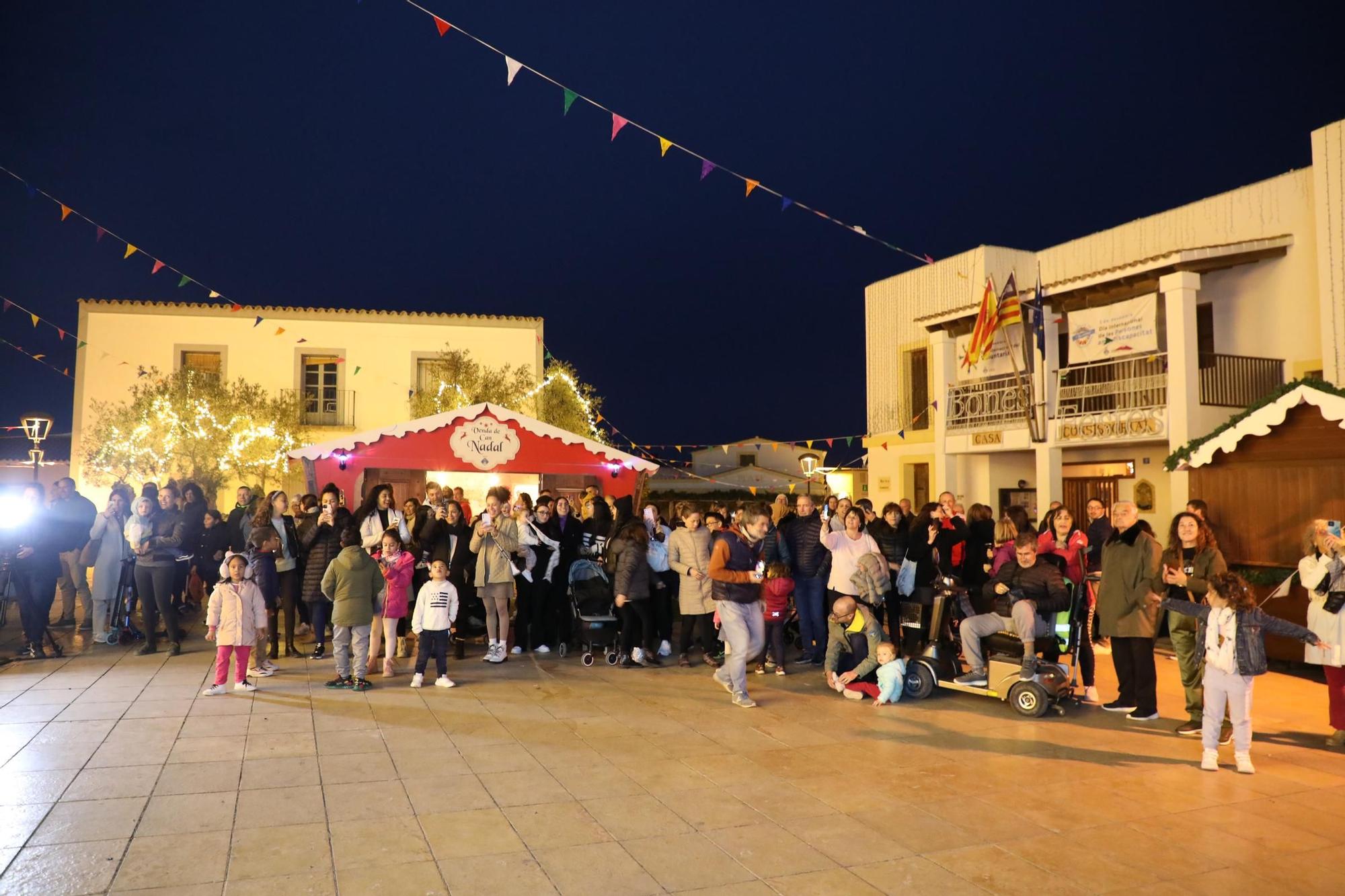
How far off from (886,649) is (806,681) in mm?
1176

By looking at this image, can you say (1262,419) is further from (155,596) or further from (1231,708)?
(155,596)

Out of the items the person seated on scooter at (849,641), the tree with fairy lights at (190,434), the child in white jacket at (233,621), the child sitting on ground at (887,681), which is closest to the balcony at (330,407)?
the tree with fairy lights at (190,434)

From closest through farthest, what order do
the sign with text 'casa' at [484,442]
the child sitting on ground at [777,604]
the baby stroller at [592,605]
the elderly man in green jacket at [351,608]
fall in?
the elderly man in green jacket at [351,608] → the child sitting on ground at [777,604] → the baby stroller at [592,605] → the sign with text 'casa' at [484,442]

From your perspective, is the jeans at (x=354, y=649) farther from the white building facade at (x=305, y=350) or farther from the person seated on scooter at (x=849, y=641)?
the white building facade at (x=305, y=350)

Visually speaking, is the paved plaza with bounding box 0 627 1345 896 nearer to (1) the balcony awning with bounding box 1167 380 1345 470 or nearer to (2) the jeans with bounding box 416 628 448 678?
(2) the jeans with bounding box 416 628 448 678

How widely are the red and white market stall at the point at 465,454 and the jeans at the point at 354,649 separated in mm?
4590

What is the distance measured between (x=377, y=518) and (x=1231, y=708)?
7.92 metres

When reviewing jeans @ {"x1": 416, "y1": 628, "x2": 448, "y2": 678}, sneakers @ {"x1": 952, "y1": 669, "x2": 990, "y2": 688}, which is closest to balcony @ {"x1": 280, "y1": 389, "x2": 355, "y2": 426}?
jeans @ {"x1": 416, "y1": 628, "x2": 448, "y2": 678}

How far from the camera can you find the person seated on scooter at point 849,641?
7766mm

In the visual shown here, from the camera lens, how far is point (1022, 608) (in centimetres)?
723

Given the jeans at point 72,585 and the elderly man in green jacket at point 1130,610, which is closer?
the elderly man in green jacket at point 1130,610

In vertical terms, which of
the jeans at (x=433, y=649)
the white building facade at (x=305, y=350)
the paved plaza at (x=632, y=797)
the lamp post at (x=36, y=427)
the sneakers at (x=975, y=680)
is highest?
the white building facade at (x=305, y=350)

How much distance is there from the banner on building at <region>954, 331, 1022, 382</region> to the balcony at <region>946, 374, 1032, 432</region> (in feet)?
0.48

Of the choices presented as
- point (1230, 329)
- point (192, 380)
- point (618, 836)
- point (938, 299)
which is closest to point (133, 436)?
point (192, 380)
